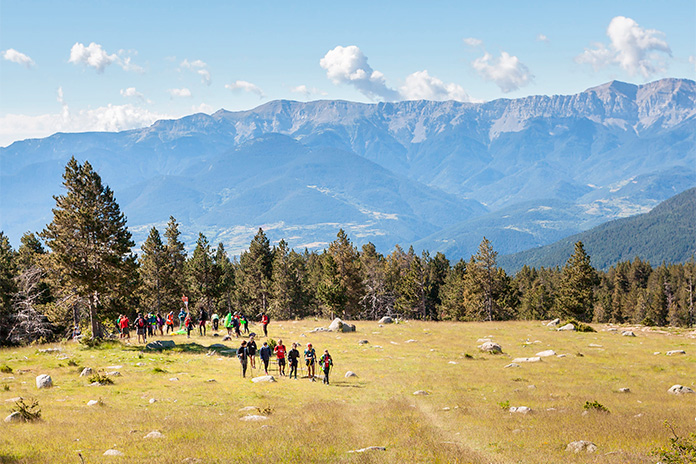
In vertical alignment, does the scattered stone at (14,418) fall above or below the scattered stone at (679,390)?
above

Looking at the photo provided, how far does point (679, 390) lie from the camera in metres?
23.5

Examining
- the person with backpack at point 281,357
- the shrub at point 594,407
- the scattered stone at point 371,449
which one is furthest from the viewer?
the person with backpack at point 281,357

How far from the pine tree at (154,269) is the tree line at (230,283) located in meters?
0.16

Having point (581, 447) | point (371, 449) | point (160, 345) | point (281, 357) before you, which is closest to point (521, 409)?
point (581, 447)

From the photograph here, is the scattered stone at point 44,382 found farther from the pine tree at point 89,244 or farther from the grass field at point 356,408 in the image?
the pine tree at point 89,244

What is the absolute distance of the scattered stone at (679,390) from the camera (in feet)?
76.2

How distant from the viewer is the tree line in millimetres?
35188

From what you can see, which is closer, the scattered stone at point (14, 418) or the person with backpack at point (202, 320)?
the scattered stone at point (14, 418)

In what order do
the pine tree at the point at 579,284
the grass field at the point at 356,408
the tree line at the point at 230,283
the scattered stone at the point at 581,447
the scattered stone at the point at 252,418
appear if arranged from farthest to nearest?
the pine tree at the point at 579,284
the tree line at the point at 230,283
the scattered stone at the point at 252,418
the scattered stone at the point at 581,447
the grass field at the point at 356,408

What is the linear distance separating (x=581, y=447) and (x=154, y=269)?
61535mm

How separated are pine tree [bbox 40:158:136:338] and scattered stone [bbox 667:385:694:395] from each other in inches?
1399

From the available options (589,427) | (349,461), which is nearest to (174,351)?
(349,461)

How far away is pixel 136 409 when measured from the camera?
18453 millimetres

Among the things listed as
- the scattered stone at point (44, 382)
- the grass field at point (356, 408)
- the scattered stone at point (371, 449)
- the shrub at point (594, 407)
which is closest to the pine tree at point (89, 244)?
the grass field at point (356, 408)
